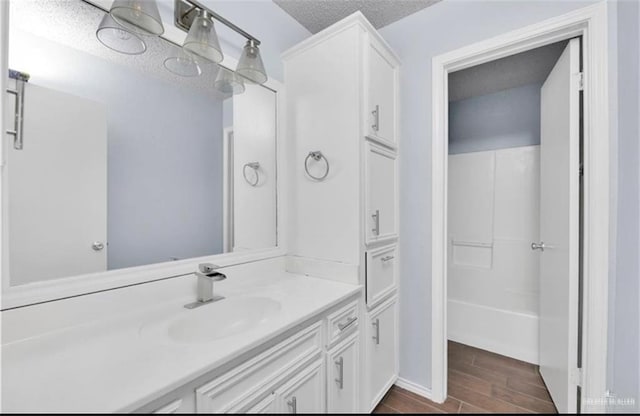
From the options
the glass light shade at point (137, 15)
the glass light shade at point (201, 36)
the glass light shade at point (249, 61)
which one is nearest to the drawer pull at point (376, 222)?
the glass light shade at point (249, 61)

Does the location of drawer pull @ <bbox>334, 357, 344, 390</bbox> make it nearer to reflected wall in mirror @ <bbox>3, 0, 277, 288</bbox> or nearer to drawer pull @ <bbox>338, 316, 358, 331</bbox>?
drawer pull @ <bbox>338, 316, 358, 331</bbox>

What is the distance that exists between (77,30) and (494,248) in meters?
2.65

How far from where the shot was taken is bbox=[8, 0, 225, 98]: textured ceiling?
72 cm

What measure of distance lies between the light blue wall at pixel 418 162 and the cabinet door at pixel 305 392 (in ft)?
2.67

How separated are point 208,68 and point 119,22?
12.7 inches

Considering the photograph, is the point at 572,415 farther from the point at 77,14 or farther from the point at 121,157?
the point at 77,14

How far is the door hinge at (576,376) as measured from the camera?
41.9 inches

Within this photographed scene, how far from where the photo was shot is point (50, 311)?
28.8 inches

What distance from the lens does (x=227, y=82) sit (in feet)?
3.60

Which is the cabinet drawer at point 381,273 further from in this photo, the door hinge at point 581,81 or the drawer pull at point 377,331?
the door hinge at point 581,81

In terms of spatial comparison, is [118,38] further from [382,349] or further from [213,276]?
[382,349]

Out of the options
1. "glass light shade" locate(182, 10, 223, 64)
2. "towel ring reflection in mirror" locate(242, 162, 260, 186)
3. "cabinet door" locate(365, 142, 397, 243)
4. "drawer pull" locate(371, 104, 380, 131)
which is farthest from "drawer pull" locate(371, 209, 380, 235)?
"glass light shade" locate(182, 10, 223, 64)

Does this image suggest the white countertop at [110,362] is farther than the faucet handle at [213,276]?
No

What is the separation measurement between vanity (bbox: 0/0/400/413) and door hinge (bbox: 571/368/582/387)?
74 cm
